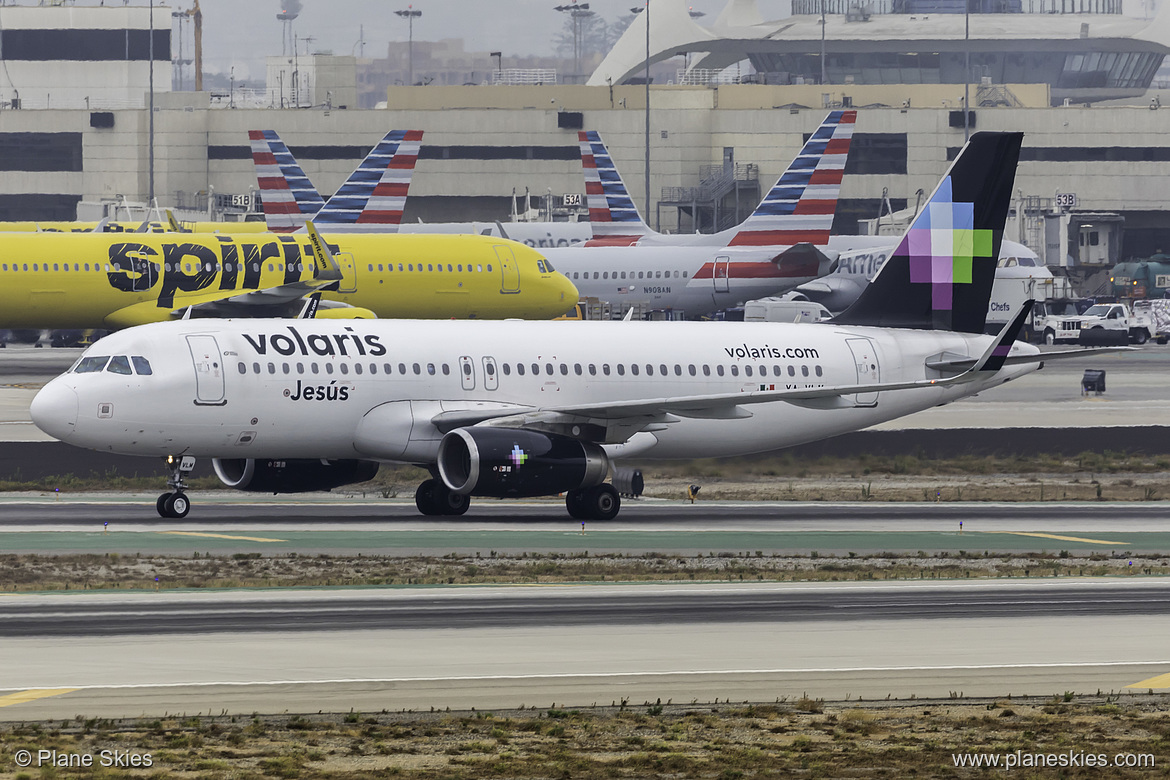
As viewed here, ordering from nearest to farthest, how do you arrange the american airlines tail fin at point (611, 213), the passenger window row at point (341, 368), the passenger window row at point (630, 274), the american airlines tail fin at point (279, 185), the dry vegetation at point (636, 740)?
the dry vegetation at point (636, 740) < the passenger window row at point (341, 368) < the passenger window row at point (630, 274) < the american airlines tail fin at point (279, 185) < the american airlines tail fin at point (611, 213)

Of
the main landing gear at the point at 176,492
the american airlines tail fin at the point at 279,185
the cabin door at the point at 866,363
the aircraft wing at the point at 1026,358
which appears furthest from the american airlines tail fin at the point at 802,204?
the main landing gear at the point at 176,492

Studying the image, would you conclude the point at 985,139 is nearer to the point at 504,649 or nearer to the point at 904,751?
the point at 504,649

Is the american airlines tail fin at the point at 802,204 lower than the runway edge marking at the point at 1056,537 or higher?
higher

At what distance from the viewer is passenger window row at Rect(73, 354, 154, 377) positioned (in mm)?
37125

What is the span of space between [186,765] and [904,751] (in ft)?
22.4

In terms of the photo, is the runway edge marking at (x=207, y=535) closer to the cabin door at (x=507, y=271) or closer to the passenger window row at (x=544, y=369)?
the passenger window row at (x=544, y=369)

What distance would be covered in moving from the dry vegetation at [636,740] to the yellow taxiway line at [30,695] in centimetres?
129

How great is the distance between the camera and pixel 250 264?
7344 cm

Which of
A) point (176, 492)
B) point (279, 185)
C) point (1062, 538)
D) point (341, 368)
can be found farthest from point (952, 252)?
point (279, 185)

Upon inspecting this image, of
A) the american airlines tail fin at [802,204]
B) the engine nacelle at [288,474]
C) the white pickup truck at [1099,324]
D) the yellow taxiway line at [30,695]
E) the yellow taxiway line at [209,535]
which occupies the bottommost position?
the yellow taxiway line at [209,535]

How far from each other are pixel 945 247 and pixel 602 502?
11.9 metres

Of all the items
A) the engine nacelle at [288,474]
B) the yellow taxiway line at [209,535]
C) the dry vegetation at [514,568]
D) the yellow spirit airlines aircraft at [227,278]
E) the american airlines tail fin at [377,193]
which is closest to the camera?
the dry vegetation at [514,568]

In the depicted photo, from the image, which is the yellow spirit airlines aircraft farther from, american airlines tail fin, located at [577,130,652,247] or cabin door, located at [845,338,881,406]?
american airlines tail fin, located at [577,130,652,247]

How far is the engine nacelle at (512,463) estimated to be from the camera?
37.0 meters
